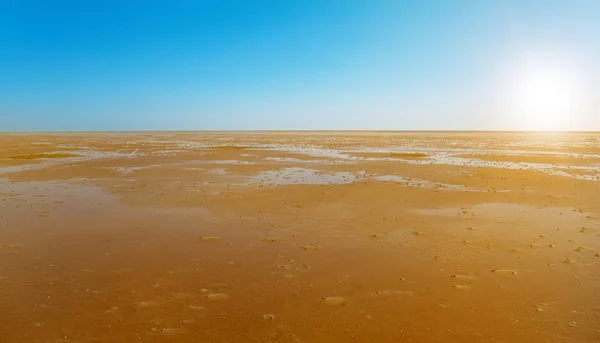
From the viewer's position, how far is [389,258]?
9234 mm

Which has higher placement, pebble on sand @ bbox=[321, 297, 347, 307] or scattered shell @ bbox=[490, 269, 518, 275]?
scattered shell @ bbox=[490, 269, 518, 275]

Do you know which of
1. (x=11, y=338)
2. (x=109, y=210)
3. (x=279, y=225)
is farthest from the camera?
(x=109, y=210)

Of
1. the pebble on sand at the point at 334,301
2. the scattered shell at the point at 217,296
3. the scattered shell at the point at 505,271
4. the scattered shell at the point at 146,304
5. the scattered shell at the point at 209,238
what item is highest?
the scattered shell at the point at 209,238

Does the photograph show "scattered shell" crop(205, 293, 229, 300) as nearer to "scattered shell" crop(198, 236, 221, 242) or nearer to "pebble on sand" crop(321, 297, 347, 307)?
"pebble on sand" crop(321, 297, 347, 307)

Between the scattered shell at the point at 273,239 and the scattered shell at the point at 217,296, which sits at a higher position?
the scattered shell at the point at 273,239

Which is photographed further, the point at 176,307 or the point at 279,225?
the point at 279,225

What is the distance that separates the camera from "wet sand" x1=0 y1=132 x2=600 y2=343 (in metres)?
5.93

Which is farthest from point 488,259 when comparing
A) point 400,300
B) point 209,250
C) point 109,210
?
point 109,210

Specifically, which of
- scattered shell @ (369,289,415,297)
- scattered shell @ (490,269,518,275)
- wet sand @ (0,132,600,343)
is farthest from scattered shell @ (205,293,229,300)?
scattered shell @ (490,269,518,275)

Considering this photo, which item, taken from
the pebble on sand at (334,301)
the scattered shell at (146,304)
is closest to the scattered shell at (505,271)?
the pebble on sand at (334,301)

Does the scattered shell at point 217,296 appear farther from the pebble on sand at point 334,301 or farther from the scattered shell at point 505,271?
the scattered shell at point 505,271

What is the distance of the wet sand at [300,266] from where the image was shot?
5930mm

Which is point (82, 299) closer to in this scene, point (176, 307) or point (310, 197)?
point (176, 307)

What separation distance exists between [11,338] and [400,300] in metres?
6.69
